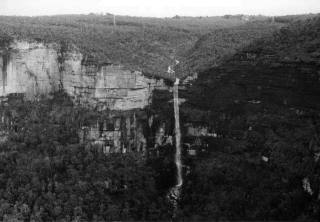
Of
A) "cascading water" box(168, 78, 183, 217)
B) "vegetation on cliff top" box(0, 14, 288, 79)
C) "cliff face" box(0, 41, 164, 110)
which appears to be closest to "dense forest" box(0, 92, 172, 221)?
"cascading water" box(168, 78, 183, 217)

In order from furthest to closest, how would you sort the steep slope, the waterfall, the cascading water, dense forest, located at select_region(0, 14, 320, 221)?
the waterfall < the cascading water < dense forest, located at select_region(0, 14, 320, 221) < the steep slope

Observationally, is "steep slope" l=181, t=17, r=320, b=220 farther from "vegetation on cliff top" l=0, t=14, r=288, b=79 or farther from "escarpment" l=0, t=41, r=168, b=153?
"vegetation on cliff top" l=0, t=14, r=288, b=79

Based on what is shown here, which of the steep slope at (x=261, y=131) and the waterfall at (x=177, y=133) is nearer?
the steep slope at (x=261, y=131)

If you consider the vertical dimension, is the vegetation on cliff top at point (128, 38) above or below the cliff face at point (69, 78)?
above

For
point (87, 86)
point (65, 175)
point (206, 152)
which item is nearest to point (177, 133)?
point (206, 152)

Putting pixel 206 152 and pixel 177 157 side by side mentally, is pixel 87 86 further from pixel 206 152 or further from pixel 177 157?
pixel 206 152

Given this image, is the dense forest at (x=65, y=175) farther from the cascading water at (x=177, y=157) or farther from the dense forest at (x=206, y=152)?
the cascading water at (x=177, y=157)

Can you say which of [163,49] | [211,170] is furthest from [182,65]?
[211,170]

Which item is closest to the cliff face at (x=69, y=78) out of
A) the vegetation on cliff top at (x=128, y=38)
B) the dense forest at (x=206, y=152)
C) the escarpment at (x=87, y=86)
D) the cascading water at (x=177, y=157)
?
the escarpment at (x=87, y=86)

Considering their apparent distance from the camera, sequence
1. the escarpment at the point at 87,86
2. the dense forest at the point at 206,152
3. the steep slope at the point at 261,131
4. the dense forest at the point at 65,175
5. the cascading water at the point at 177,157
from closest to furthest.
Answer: the steep slope at the point at 261,131
the dense forest at the point at 206,152
the dense forest at the point at 65,175
the cascading water at the point at 177,157
the escarpment at the point at 87,86
